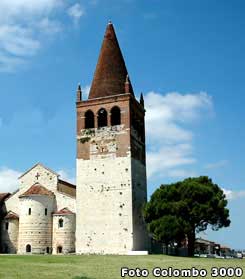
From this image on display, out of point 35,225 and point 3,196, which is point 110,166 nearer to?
point 35,225

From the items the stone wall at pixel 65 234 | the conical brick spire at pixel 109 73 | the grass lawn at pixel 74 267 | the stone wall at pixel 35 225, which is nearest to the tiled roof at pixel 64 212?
the stone wall at pixel 65 234

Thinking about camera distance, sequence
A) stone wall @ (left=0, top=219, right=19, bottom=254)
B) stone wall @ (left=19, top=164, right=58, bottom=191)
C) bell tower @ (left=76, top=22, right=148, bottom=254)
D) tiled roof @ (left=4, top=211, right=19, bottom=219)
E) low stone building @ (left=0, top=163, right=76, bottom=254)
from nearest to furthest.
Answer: bell tower @ (left=76, top=22, right=148, bottom=254)
low stone building @ (left=0, top=163, right=76, bottom=254)
stone wall @ (left=0, top=219, right=19, bottom=254)
tiled roof @ (left=4, top=211, right=19, bottom=219)
stone wall @ (left=19, top=164, right=58, bottom=191)

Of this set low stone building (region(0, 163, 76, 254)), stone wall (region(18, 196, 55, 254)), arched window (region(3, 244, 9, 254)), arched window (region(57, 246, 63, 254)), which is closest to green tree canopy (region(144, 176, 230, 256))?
low stone building (region(0, 163, 76, 254))

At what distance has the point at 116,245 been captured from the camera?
4241 cm

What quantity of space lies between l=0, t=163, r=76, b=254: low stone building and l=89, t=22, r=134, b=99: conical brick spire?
1095 centimetres

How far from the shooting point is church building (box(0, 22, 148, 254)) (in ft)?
142

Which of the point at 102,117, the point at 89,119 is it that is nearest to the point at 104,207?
the point at 102,117

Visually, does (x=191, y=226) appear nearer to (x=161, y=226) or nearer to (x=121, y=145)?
(x=161, y=226)

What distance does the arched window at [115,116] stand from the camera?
4594 centimetres

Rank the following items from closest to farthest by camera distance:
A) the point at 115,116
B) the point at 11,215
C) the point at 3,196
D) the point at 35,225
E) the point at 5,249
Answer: the point at 35,225
the point at 115,116
the point at 5,249
the point at 11,215
the point at 3,196

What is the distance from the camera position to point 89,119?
4750 cm

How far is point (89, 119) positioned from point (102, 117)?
1.58 m

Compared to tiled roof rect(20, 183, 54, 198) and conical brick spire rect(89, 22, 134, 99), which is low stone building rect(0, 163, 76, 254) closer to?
tiled roof rect(20, 183, 54, 198)

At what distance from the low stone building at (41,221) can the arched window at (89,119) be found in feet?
22.6
